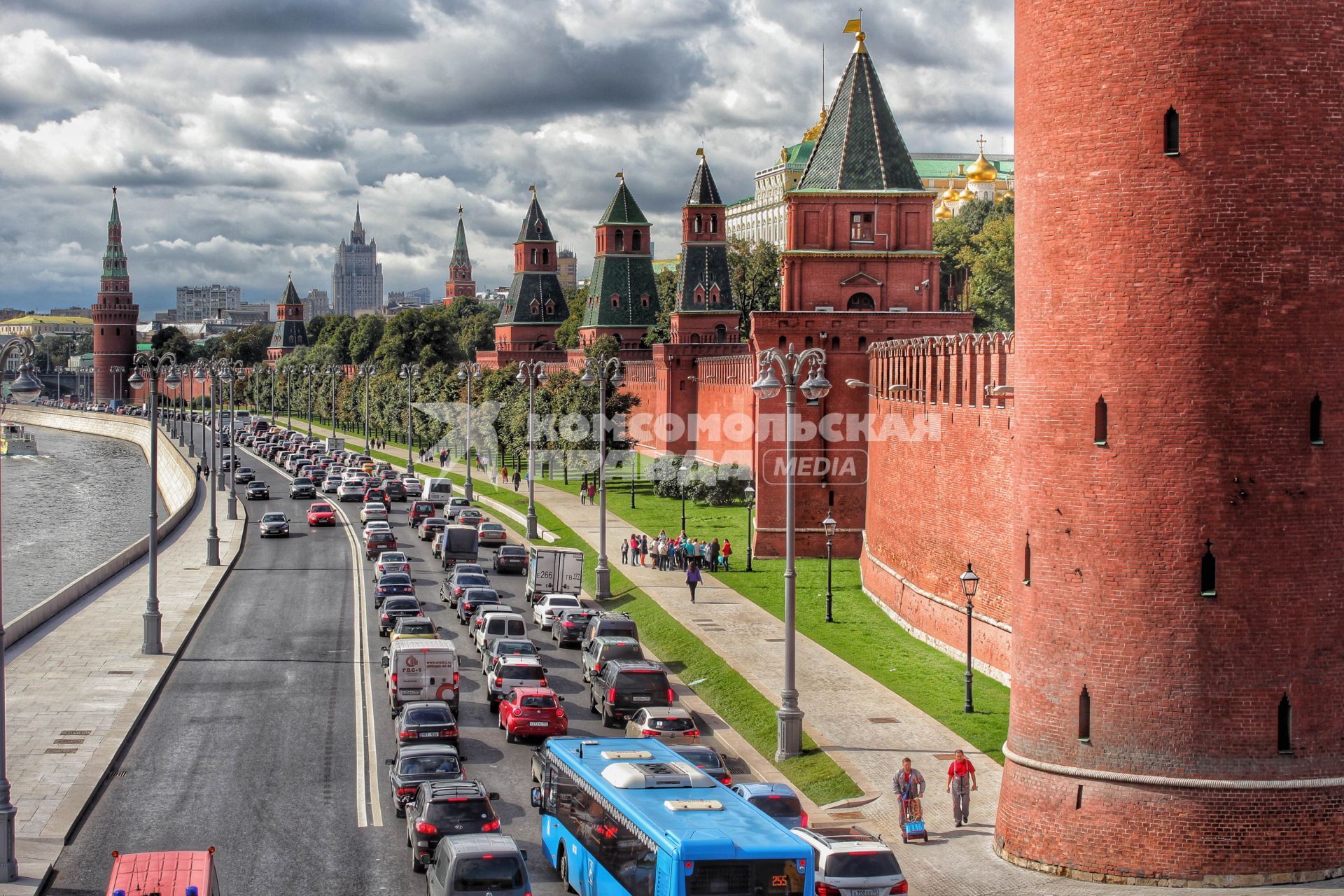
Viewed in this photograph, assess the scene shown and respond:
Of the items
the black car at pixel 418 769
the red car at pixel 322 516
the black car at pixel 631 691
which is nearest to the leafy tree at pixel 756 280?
the red car at pixel 322 516

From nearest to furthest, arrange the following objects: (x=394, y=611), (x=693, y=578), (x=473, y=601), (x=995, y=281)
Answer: (x=394, y=611), (x=473, y=601), (x=693, y=578), (x=995, y=281)

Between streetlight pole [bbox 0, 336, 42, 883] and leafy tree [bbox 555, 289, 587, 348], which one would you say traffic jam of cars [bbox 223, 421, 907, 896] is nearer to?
streetlight pole [bbox 0, 336, 42, 883]

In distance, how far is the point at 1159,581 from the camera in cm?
2280

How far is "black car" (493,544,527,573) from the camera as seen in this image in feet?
194

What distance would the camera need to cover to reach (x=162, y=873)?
722 inches

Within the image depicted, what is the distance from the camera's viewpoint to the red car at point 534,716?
1252 inches

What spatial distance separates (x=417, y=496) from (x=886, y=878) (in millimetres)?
69208

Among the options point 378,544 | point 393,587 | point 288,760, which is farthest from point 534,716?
point 378,544

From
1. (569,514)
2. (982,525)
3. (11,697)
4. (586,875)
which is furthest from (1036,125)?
(569,514)

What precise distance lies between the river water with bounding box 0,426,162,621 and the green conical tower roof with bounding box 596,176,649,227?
1555 inches

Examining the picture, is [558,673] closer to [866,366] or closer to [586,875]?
[586,875]

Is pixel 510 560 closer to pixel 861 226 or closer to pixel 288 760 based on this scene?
pixel 861 226

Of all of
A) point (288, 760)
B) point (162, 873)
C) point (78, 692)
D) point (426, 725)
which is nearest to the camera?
point (162, 873)

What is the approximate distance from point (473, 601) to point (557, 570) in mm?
4157
